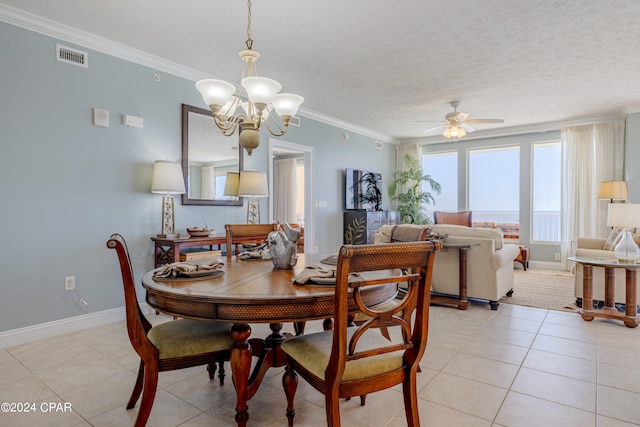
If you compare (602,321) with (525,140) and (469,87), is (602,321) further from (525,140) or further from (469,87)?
(525,140)

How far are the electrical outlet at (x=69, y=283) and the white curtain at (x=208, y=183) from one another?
4.77 feet

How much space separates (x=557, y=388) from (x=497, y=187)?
5492mm

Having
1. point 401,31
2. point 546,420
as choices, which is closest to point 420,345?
point 546,420

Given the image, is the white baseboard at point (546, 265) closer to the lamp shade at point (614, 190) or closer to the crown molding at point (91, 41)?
the lamp shade at point (614, 190)

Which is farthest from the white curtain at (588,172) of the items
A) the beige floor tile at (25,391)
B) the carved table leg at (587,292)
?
the beige floor tile at (25,391)

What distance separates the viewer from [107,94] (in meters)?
3.23

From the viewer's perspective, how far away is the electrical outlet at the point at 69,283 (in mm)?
3023

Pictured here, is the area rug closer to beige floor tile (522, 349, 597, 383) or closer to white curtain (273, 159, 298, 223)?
beige floor tile (522, 349, 597, 383)

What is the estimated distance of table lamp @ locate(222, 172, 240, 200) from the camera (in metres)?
4.21

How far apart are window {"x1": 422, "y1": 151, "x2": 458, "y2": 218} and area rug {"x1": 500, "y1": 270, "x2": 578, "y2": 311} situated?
2.07 metres

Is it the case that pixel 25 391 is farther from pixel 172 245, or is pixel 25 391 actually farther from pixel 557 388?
pixel 557 388

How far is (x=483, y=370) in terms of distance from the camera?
2.28m

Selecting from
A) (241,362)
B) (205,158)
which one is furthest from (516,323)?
(205,158)

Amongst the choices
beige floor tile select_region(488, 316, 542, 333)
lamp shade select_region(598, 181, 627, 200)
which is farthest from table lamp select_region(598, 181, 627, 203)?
beige floor tile select_region(488, 316, 542, 333)
